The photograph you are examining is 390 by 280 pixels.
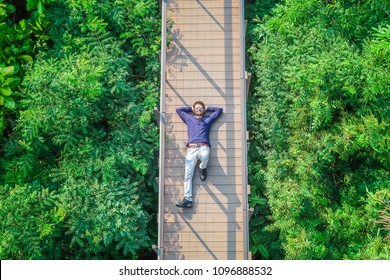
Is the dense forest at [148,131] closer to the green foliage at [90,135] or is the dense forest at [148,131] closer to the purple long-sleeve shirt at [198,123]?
the green foliage at [90,135]

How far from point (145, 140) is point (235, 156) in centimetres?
276

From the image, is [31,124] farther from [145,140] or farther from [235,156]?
[235,156]

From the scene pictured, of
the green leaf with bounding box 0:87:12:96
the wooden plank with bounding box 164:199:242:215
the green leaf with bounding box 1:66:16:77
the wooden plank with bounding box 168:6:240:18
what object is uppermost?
the wooden plank with bounding box 168:6:240:18

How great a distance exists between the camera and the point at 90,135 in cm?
1612

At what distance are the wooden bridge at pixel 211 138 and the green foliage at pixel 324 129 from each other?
119 centimetres

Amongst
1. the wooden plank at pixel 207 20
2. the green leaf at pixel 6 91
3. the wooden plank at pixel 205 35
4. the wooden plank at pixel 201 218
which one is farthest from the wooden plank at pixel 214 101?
the green leaf at pixel 6 91

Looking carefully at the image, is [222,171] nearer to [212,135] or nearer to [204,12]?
[212,135]

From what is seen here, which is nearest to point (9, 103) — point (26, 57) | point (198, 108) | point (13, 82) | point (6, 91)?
point (6, 91)

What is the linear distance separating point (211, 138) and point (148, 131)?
199cm

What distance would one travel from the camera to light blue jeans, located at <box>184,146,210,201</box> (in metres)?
14.5

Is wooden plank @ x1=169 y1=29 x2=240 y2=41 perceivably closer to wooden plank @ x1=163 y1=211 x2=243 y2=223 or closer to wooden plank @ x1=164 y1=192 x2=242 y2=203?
wooden plank @ x1=164 y1=192 x2=242 y2=203

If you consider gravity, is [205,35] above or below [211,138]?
above

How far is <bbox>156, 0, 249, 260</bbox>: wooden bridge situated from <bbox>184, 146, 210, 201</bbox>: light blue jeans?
11.0 inches

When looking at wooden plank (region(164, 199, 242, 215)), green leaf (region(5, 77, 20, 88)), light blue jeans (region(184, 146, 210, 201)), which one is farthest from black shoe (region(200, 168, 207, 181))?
green leaf (region(5, 77, 20, 88))
